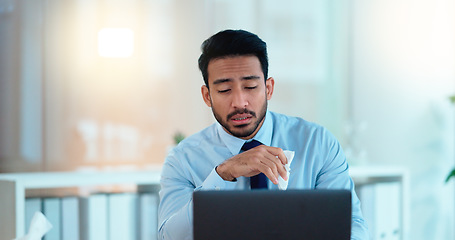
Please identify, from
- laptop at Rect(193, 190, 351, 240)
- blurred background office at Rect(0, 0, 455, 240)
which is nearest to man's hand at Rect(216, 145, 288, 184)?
laptop at Rect(193, 190, 351, 240)

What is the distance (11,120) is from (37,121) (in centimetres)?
12

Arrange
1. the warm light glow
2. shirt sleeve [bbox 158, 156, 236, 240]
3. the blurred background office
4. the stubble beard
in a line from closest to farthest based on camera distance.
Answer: shirt sleeve [bbox 158, 156, 236, 240], the stubble beard, the blurred background office, the warm light glow

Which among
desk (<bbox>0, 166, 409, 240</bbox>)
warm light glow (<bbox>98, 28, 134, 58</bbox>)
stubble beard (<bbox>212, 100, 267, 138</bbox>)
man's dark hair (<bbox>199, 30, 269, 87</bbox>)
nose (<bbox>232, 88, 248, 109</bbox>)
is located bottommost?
desk (<bbox>0, 166, 409, 240</bbox>)

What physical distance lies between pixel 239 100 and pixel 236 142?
0.62 feet

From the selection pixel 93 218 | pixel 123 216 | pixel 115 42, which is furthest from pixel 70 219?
pixel 115 42

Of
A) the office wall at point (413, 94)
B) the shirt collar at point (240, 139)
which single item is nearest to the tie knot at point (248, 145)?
the shirt collar at point (240, 139)

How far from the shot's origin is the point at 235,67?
161cm

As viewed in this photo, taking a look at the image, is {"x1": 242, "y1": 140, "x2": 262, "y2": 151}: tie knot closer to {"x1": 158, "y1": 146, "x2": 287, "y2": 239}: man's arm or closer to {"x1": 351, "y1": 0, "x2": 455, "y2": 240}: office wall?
{"x1": 158, "y1": 146, "x2": 287, "y2": 239}: man's arm

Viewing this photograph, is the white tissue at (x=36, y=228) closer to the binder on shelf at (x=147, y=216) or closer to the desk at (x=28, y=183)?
the desk at (x=28, y=183)

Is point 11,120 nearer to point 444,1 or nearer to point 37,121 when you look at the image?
point 37,121

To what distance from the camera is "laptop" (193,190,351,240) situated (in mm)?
1035

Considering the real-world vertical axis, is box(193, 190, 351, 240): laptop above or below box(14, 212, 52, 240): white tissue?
above

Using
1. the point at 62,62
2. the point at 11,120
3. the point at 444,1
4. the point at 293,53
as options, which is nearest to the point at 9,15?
the point at 62,62

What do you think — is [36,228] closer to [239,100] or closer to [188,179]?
[188,179]
